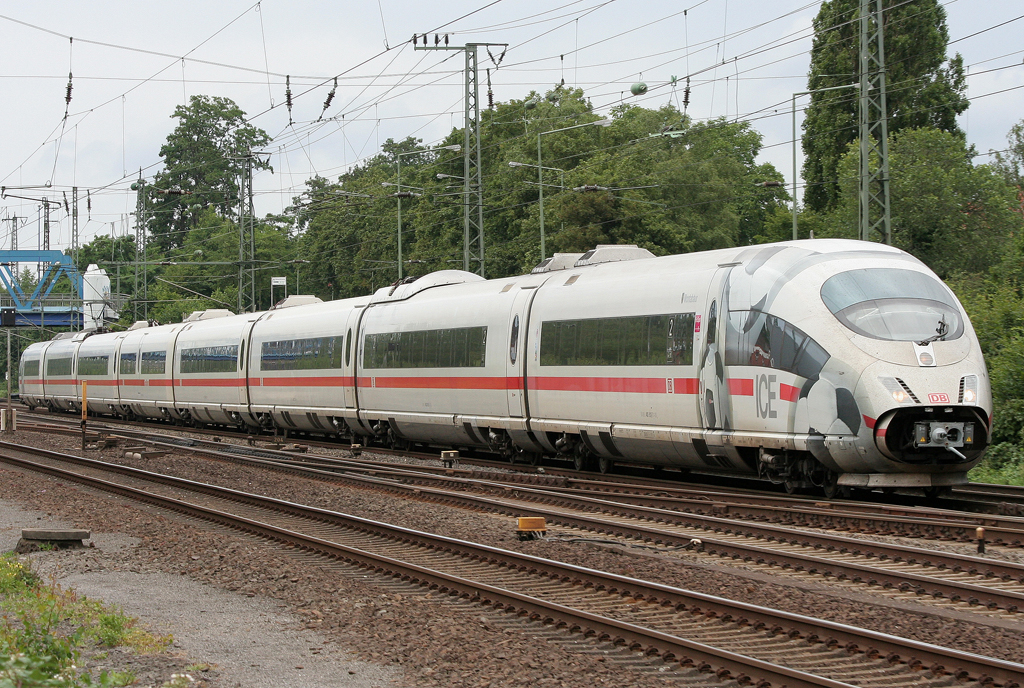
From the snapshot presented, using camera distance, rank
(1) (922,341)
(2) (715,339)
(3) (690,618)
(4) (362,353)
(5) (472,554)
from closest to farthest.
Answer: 1. (3) (690,618)
2. (5) (472,554)
3. (1) (922,341)
4. (2) (715,339)
5. (4) (362,353)

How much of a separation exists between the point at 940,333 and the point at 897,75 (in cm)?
4943

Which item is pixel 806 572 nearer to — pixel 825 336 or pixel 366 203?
pixel 825 336

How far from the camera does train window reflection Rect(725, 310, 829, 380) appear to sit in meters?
13.3

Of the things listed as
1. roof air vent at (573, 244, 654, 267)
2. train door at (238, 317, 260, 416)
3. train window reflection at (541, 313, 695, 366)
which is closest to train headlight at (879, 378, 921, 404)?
train window reflection at (541, 313, 695, 366)

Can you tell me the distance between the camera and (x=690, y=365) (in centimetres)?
1504

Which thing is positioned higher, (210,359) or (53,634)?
(210,359)

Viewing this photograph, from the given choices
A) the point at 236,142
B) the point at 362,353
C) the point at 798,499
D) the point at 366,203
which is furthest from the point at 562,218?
the point at 236,142

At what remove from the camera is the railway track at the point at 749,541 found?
29.2 feet

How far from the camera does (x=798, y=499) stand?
45.2 feet

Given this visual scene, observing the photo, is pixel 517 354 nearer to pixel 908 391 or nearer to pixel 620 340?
pixel 620 340

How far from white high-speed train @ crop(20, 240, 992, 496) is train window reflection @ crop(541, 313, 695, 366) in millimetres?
29

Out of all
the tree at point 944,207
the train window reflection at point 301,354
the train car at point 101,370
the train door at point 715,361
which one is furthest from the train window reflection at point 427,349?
the tree at point 944,207

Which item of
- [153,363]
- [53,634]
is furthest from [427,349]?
[153,363]

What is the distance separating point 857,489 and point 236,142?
99.7m
